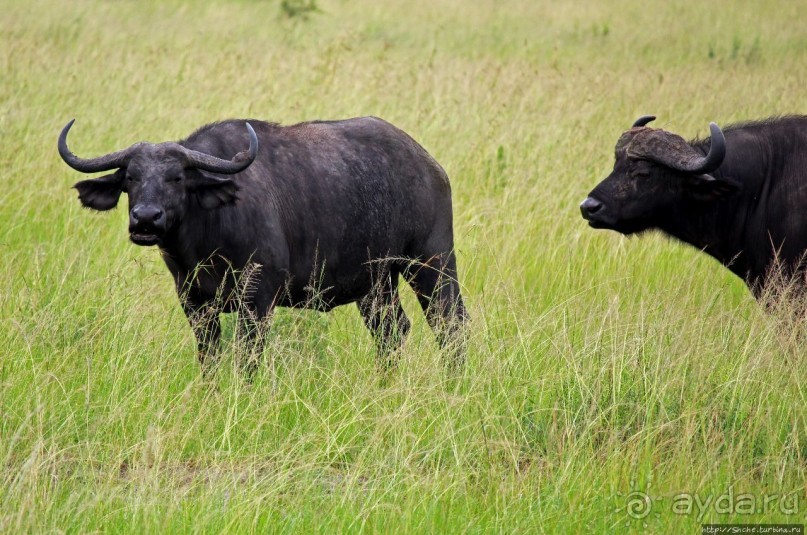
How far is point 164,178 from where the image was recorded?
5.06 metres


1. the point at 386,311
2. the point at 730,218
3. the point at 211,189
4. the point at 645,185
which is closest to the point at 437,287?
the point at 386,311

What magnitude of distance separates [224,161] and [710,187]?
8.61ft

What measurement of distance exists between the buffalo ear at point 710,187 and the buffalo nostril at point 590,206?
0.50 m

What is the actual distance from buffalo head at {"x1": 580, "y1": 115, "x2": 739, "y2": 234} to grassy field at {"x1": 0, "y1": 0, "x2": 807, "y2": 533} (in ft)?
1.52

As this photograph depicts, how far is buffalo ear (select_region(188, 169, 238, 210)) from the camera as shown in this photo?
17.0 feet

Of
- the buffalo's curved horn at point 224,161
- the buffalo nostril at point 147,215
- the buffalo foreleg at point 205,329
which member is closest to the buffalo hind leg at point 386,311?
the buffalo foreleg at point 205,329

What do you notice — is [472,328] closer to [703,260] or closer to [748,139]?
[748,139]

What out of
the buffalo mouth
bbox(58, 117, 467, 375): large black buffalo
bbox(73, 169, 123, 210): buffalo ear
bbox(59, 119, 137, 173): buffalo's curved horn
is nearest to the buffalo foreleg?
bbox(58, 117, 467, 375): large black buffalo

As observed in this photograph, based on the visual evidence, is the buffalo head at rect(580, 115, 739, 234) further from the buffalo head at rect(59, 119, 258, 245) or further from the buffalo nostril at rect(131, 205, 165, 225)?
the buffalo nostril at rect(131, 205, 165, 225)

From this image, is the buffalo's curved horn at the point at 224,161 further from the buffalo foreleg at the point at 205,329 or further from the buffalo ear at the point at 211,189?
the buffalo foreleg at the point at 205,329

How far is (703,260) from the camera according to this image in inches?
292

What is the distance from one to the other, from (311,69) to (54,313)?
6856 mm

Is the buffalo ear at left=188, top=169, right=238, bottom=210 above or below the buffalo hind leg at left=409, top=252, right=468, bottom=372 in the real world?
above

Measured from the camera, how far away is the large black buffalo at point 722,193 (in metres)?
5.89
